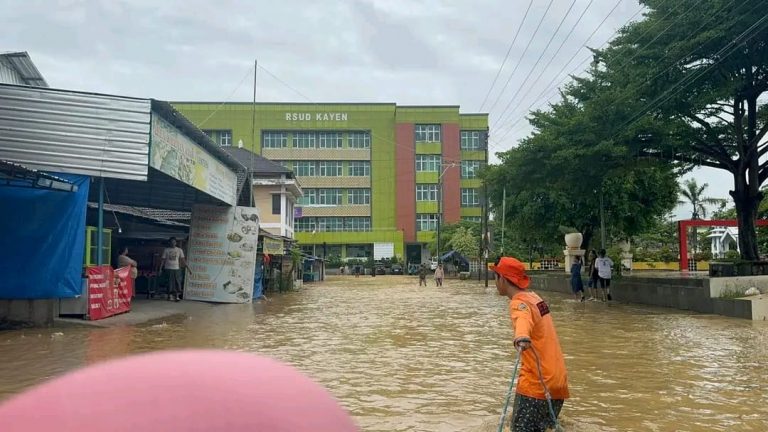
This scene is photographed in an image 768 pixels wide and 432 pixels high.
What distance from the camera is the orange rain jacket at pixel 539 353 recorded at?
14.6 ft

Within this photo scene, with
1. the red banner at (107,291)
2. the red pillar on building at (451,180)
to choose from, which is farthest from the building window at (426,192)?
the red banner at (107,291)

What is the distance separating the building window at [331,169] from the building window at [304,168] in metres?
0.90

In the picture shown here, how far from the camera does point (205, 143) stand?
16797 mm

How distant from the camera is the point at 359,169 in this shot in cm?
7431

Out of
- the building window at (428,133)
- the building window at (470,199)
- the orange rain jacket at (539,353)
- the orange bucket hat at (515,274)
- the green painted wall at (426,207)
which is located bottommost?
the orange rain jacket at (539,353)

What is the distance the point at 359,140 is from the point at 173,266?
57.1 meters

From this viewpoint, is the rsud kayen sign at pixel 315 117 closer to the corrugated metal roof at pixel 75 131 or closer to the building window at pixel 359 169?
the building window at pixel 359 169

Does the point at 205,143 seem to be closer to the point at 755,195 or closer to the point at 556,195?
the point at 755,195

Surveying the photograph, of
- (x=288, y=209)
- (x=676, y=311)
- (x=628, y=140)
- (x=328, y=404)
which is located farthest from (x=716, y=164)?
(x=288, y=209)

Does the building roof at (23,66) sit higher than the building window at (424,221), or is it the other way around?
the building roof at (23,66)

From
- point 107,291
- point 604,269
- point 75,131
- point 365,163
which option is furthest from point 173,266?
point 365,163

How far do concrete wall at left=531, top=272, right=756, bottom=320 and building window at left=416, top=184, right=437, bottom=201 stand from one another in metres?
54.0

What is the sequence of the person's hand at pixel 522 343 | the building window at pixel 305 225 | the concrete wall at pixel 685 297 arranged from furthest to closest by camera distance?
the building window at pixel 305 225
the concrete wall at pixel 685 297
the person's hand at pixel 522 343

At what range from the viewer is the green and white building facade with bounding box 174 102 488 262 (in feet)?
239
